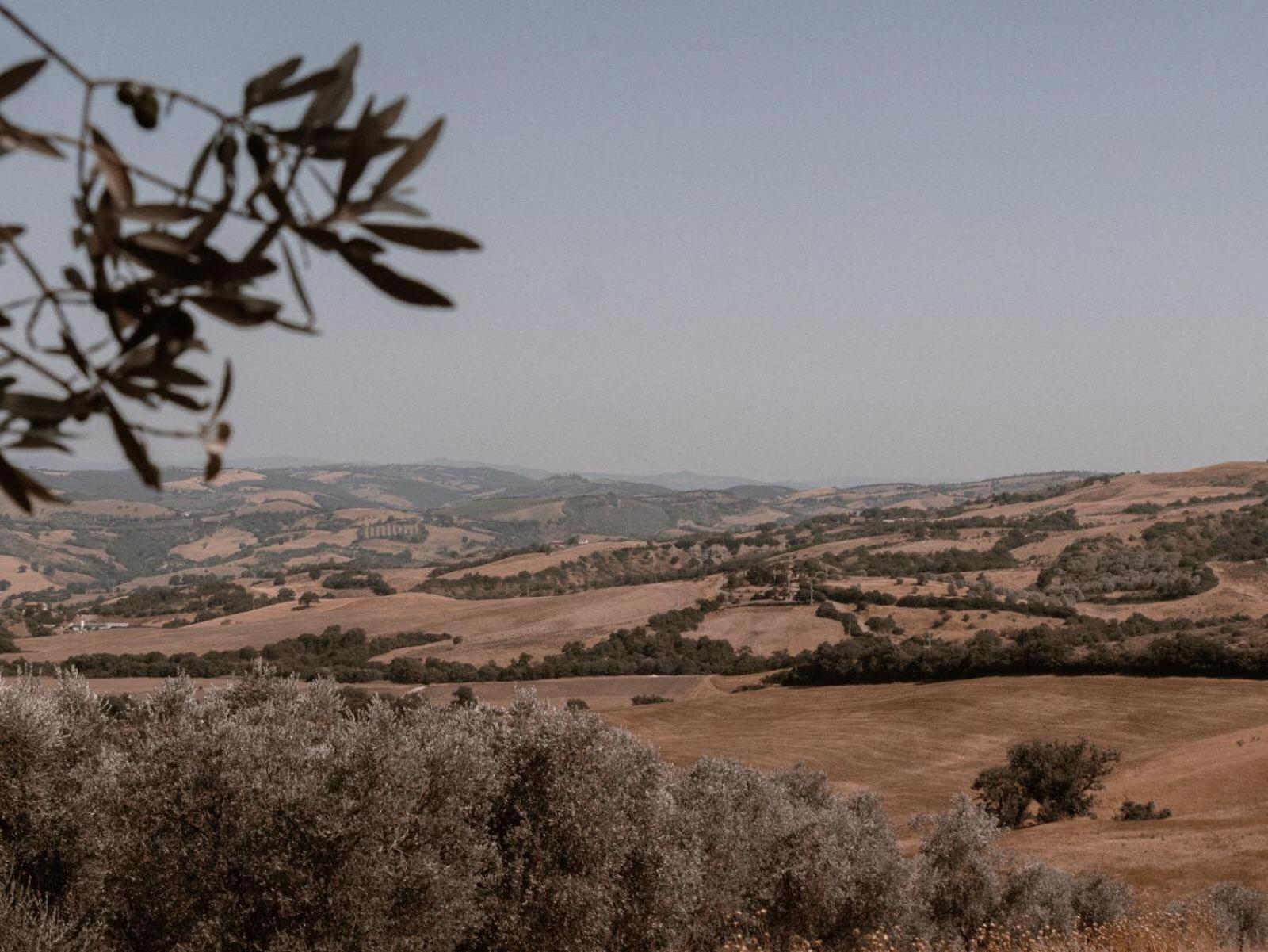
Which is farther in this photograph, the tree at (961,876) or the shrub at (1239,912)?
the tree at (961,876)

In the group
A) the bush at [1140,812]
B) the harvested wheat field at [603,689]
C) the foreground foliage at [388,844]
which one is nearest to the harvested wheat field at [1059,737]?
the bush at [1140,812]

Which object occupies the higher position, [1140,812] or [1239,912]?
[1239,912]

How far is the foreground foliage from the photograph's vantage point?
15.6m

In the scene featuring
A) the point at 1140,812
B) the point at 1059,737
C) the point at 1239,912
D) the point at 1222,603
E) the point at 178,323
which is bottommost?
the point at 1059,737

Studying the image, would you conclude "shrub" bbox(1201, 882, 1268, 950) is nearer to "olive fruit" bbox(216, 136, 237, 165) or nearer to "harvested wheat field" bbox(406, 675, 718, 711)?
"olive fruit" bbox(216, 136, 237, 165)

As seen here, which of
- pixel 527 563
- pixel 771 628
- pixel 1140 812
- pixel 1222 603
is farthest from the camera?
pixel 527 563

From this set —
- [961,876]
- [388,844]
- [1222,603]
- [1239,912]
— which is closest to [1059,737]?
[1239,912]

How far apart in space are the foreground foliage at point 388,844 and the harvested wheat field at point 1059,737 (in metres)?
13.7

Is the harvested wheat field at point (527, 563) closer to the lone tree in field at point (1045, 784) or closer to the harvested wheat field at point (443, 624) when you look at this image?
the harvested wheat field at point (443, 624)

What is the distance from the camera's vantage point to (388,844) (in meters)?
16.2

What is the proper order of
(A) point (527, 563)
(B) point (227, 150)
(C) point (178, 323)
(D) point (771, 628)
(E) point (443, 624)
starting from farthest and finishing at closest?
(A) point (527, 563)
(E) point (443, 624)
(D) point (771, 628)
(B) point (227, 150)
(C) point (178, 323)

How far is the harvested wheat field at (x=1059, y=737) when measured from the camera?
36.6m

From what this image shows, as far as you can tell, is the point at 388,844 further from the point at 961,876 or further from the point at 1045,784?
the point at 1045,784

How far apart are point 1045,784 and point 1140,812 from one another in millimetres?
4770
